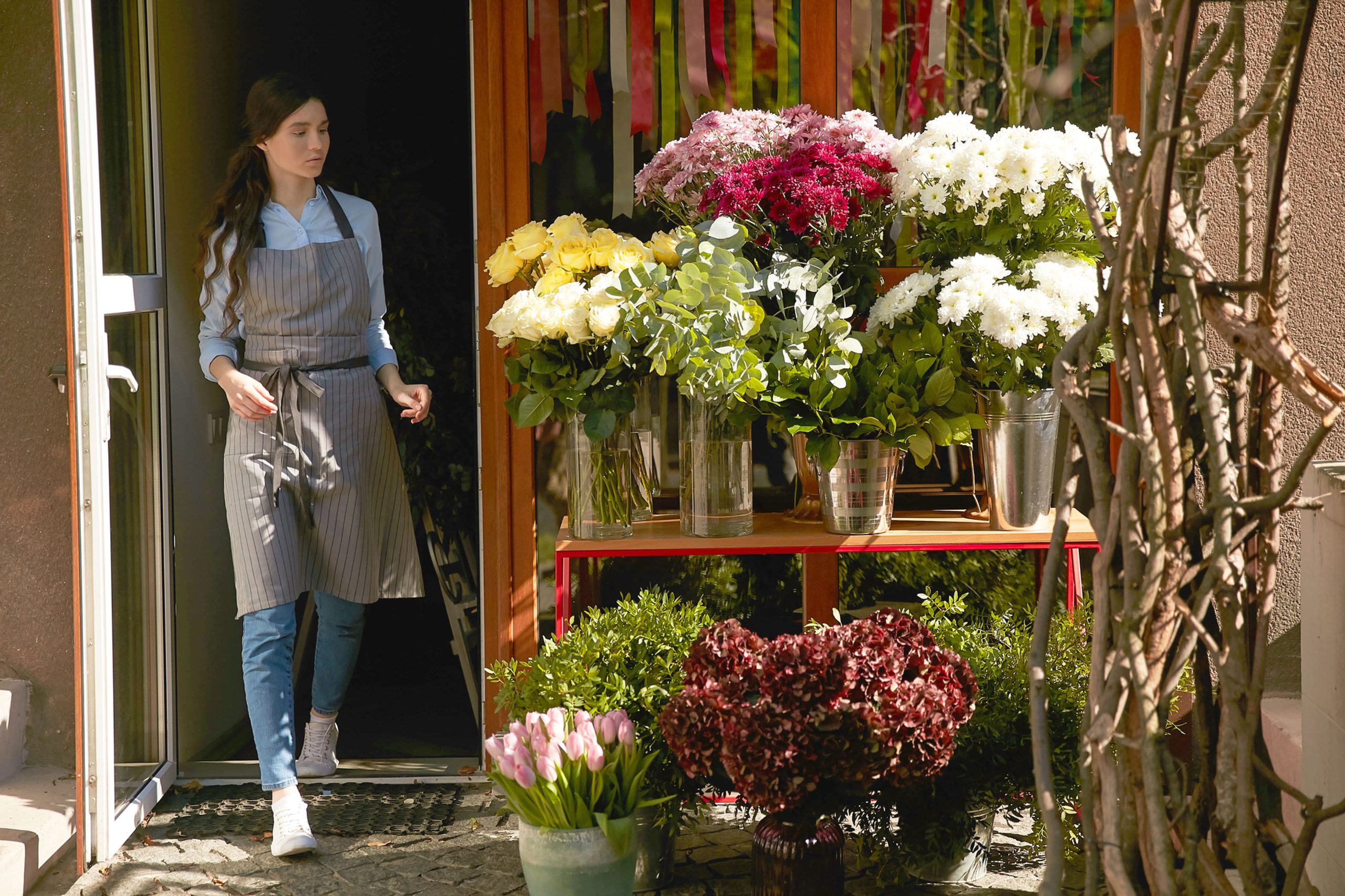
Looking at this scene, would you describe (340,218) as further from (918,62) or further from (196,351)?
(918,62)

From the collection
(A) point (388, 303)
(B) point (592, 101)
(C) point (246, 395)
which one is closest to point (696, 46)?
(B) point (592, 101)

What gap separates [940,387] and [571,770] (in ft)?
3.77

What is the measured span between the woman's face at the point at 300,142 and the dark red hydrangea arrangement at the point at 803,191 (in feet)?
3.62

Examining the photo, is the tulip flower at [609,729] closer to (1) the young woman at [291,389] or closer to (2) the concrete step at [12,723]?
(1) the young woman at [291,389]

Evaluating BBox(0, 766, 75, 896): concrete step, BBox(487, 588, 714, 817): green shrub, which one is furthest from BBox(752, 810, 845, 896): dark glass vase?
BBox(0, 766, 75, 896): concrete step

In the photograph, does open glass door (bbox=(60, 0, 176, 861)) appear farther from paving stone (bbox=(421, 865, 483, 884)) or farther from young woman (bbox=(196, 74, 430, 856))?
paving stone (bbox=(421, 865, 483, 884))

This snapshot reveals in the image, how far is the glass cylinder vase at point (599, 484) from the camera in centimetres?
Result: 291

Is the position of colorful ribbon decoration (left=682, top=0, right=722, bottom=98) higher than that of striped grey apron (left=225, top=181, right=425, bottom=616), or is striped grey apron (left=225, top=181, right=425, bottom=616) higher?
colorful ribbon decoration (left=682, top=0, right=722, bottom=98)

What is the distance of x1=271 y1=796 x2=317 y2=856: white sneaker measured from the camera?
9.82 feet

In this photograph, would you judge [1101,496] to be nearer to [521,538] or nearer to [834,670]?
[834,670]

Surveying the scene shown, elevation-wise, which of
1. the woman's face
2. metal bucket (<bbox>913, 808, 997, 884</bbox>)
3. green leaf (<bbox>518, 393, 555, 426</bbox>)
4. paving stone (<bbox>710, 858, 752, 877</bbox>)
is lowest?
paving stone (<bbox>710, 858, 752, 877</bbox>)

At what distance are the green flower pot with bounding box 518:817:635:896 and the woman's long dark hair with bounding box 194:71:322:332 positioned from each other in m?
1.57

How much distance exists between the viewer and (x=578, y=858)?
2.52 metres

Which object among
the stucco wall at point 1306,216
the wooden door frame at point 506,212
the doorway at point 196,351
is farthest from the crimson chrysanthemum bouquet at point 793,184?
the doorway at point 196,351
